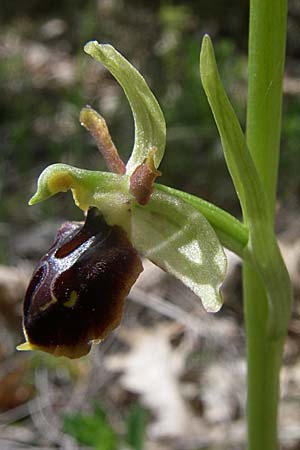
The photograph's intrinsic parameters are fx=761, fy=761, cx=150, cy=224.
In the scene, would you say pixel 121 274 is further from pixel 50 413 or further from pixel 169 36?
pixel 169 36

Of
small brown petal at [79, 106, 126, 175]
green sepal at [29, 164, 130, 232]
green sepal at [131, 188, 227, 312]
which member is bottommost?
green sepal at [131, 188, 227, 312]

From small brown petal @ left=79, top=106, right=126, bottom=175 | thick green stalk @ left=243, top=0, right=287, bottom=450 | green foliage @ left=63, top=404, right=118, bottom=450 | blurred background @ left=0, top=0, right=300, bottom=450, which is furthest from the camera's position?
blurred background @ left=0, top=0, right=300, bottom=450

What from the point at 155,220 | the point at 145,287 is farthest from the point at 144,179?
the point at 145,287

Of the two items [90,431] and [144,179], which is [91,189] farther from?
[90,431]

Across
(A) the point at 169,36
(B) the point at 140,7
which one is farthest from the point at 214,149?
(B) the point at 140,7

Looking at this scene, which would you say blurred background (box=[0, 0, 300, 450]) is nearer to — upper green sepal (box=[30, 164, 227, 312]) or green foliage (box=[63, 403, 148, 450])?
green foliage (box=[63, 403, 148, 450])

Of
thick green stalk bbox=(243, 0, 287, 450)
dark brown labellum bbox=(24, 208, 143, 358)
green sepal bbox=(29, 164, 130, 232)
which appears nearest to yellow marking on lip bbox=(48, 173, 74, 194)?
green sepal bbox=(29, 164, 130, 232)

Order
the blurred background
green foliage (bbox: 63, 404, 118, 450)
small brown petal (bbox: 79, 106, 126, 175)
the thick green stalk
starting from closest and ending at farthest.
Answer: the thick green stalk → small brown petal (bbox: 79, 106, 126, 175) → green foliage (bbox: 63, 404, 118, 450) → the blurred background

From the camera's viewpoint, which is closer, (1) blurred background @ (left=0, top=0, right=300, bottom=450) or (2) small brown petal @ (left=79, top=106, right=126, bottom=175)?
(2) small brown petal @ (left=79, top=106, right=126, bottom=175)
